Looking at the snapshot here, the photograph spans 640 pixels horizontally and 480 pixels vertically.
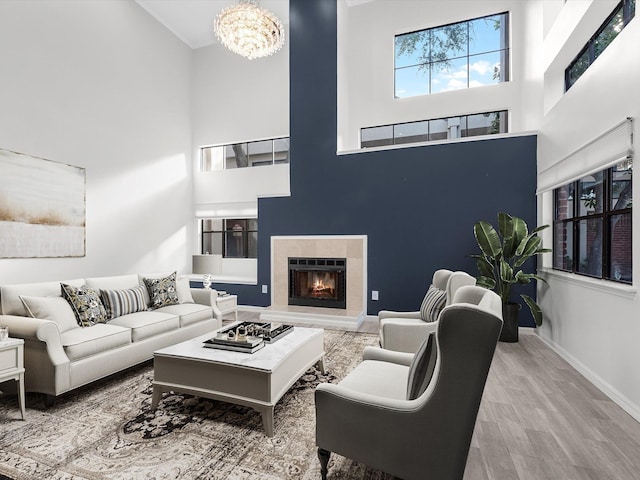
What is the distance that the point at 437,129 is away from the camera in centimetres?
641

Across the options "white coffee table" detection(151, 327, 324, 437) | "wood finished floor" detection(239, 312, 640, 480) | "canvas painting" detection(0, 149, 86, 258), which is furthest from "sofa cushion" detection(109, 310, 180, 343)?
"wood finished floor" detection(239, 312, 640, 480)

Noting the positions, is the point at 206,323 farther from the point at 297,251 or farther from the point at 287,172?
the point at 287,172

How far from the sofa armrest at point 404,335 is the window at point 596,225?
1.80 m

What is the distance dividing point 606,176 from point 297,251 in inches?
173

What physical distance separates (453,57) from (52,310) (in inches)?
282

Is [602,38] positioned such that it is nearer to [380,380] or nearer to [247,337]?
[380,380]

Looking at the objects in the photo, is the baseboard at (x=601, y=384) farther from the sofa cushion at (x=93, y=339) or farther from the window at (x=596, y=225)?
the sofa cushion at (x=93, y=339)

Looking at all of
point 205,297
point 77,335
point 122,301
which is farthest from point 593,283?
point 122,301

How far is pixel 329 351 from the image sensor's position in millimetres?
4078

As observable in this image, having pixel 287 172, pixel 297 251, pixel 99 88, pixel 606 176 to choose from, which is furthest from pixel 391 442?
pixel 99 88

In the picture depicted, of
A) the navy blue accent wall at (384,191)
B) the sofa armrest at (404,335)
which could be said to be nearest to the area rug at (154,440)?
the sofa armrest at (404,335)

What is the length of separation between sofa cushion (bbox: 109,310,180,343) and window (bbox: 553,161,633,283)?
4.50 metres

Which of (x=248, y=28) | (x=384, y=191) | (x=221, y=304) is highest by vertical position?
(x=248, y=28)

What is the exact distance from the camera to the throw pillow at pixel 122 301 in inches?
146
